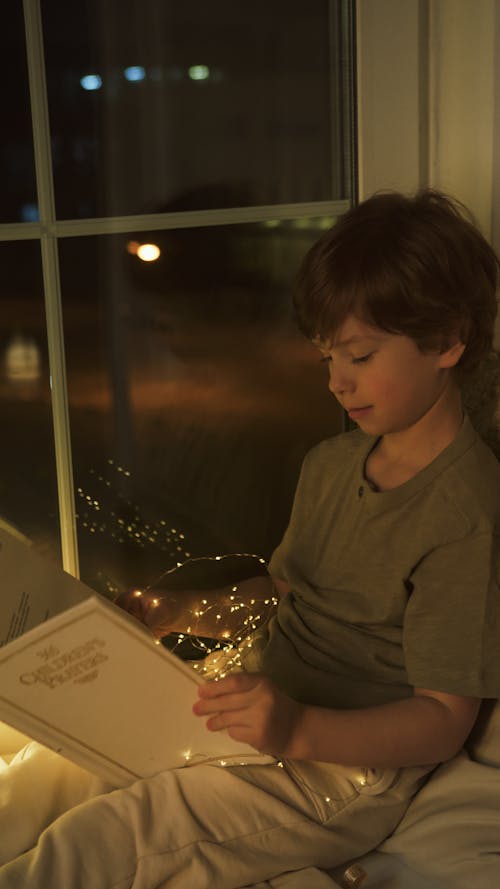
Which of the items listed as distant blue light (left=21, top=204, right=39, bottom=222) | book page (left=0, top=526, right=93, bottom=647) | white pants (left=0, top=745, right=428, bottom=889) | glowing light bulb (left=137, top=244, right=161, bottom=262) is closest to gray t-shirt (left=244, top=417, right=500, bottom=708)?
white pants (left=0, top=745, right=428, bottom=889)

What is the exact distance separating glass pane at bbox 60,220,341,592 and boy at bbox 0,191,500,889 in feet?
1.31

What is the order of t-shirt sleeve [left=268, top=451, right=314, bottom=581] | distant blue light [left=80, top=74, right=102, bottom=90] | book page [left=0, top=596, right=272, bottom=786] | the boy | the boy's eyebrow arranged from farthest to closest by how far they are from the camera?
distant blue light [left=80, top=74, right=102, bottom=90] < t-shirt sleeve [left=268, top=451, right=314, bottom=581] < the boy's eyebrow < the boy < book page [left=0, top=596, right=272, bottom=786]

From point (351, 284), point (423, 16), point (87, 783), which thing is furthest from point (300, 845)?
point (423, 16)

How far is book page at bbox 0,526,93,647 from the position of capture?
94 cm

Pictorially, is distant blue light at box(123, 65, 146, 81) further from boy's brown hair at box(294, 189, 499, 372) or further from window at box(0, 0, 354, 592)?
boy's brown hair at box(294, 189, 499, 372)

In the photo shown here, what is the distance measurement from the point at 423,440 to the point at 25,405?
2.03 feet

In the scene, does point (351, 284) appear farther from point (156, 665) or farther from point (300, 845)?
point (300, 845)

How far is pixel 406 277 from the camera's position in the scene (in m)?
1.07

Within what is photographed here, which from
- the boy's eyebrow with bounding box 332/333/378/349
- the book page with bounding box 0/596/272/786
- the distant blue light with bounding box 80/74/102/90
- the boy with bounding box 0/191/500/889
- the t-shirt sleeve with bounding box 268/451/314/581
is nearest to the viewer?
the book page with bounding box 0/596/272/786

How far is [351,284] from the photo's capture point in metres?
1.09

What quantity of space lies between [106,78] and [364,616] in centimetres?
82

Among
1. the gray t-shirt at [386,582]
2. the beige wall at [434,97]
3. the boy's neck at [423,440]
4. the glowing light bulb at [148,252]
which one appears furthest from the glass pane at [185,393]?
the boy's neck at [423,440]

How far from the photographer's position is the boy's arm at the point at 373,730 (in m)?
1.00

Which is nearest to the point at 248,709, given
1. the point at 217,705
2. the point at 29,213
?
the point at 217,705
